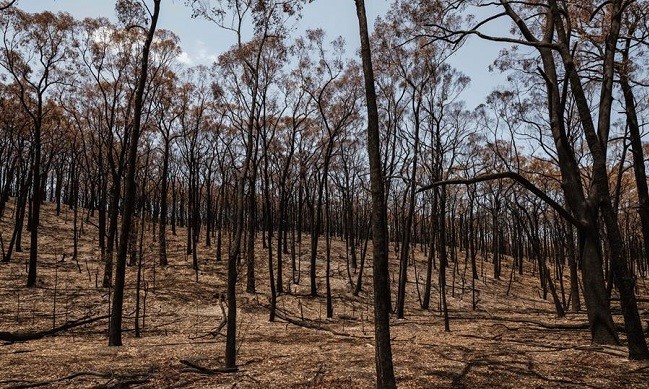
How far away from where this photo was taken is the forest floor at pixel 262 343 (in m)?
8.13

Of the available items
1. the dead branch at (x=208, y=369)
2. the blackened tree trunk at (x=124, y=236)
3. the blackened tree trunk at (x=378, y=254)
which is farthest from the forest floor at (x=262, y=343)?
the blackened tree trunk at (x=378, y=254)

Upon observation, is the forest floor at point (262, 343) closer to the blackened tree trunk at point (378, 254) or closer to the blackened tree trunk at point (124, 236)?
the blackened tree trunk at point (124, 236)

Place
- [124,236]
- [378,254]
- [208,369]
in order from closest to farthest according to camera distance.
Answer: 1. [378,254]
2. [208,369]
3. [124,236]

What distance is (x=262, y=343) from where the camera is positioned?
13.3 meters

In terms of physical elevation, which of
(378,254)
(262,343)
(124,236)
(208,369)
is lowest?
(262,343)

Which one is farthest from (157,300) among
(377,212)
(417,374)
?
(377,212)

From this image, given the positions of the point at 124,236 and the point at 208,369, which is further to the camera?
the point at 124,236

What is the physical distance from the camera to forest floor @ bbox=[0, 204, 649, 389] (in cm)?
813

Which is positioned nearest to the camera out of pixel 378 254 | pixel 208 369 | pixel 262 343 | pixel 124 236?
pixel 378 254

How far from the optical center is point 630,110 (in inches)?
468

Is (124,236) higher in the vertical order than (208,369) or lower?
higher

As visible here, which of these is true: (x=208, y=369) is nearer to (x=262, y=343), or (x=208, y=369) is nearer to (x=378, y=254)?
(x=262, y=343)

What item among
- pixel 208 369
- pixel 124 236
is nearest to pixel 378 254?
pixel 208 369

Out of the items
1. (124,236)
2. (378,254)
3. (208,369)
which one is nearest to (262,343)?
(208,369)
